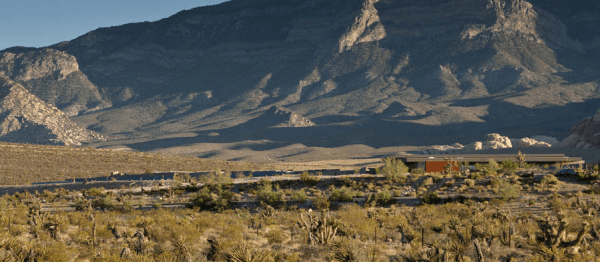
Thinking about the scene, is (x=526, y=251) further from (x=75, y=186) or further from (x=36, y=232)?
(x=75, y=186)

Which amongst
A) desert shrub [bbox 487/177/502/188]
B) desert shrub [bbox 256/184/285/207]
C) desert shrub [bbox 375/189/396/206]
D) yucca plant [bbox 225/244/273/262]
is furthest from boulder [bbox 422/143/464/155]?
yucca plant [bbox 225/244/273/262]

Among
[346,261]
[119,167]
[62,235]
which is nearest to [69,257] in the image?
[62,235]

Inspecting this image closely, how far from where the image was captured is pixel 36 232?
28469 millimetres

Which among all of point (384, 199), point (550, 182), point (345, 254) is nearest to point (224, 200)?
point (384, 199)

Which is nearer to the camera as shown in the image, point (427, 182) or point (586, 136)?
point (427, 182)

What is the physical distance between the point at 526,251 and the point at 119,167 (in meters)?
66.2

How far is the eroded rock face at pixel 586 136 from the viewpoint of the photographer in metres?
144

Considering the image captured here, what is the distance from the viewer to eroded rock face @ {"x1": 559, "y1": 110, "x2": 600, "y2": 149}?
144 meters

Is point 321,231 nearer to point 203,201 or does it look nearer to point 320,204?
point 320,204

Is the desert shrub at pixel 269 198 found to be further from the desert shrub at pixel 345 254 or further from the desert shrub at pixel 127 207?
the desert shrub at pixel 345 254

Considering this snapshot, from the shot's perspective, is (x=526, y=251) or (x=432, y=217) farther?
(x=432, y=217)

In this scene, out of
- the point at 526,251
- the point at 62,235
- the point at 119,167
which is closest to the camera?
the point at 526,251

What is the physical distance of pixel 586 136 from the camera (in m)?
157

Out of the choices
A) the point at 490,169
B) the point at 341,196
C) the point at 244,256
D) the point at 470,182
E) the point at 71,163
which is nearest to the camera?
the point at 244,256
